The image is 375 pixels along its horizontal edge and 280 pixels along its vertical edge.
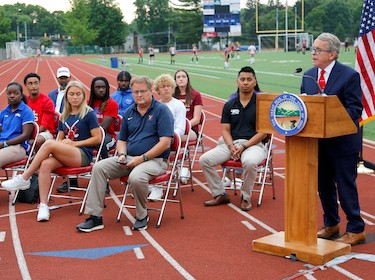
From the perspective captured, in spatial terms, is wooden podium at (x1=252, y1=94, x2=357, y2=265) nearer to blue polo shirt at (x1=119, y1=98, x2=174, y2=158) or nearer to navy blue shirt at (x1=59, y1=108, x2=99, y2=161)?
blue polo shirt at (x1=119, y1=98, x2=174, y2=158)

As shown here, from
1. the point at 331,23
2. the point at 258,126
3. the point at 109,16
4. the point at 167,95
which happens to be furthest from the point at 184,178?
the point at 109,16

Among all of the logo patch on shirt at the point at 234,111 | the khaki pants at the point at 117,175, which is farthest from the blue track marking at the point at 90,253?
the logo patch on shirt at the point at 234,111

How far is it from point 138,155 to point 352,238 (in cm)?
249

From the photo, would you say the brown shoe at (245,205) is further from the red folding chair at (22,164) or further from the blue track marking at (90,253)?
the red folding chair at (22,164)

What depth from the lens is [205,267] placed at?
560cm

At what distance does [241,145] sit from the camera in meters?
7.76

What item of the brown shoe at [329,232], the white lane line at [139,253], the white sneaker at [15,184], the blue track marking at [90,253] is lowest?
the blue track marking at [90,253]

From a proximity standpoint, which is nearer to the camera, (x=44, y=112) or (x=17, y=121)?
(x=17, y=121)

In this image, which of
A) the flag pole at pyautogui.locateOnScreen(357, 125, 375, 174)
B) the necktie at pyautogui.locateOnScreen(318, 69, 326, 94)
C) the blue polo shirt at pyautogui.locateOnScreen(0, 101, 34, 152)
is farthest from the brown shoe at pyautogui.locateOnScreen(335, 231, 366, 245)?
the blue polo shirt at pyautogui.locateOnScreen(0, 101, 34, 152)

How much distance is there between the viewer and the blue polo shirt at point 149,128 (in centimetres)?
723

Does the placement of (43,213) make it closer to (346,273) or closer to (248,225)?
(248,225)

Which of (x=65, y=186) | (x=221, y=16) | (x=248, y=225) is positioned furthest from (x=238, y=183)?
(x=221, y=16)

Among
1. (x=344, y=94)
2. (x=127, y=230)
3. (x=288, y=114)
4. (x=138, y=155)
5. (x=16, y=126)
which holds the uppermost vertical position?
(x=344, y=94)

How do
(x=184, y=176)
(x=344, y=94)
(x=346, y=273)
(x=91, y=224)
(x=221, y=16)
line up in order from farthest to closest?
(x=221, y=16)
(x=184, y=176)
(x=91, y=224)
(x=344, y=94)
(x=346, y=273)
